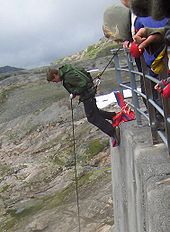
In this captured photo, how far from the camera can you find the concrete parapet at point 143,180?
10.8ft

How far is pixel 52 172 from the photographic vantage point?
46.8ft

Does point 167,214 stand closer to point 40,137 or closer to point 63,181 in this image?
point 63,181

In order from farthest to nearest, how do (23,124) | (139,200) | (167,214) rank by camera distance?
(23,124) < (139,200) < (167,214)

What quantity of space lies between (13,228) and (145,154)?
8319mm

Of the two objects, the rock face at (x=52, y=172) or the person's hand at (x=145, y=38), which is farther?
the rock face at (x=52, y=172)

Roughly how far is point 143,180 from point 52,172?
10649 mm

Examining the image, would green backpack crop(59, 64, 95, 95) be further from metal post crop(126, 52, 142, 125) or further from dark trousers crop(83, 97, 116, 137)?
metal post crop(126, 52, 142, 125)

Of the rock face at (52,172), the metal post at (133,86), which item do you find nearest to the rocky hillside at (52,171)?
the rock face at (52,172)

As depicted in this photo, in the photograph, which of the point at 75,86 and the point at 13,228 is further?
the point at 13,228

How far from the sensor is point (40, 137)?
57.7 ft

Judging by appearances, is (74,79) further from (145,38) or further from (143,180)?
(145,38)

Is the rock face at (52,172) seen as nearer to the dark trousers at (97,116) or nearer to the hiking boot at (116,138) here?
the dark trousers at (97,116)

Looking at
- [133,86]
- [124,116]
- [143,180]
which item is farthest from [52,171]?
[143,180]

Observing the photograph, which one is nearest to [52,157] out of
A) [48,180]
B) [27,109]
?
[48,180]
